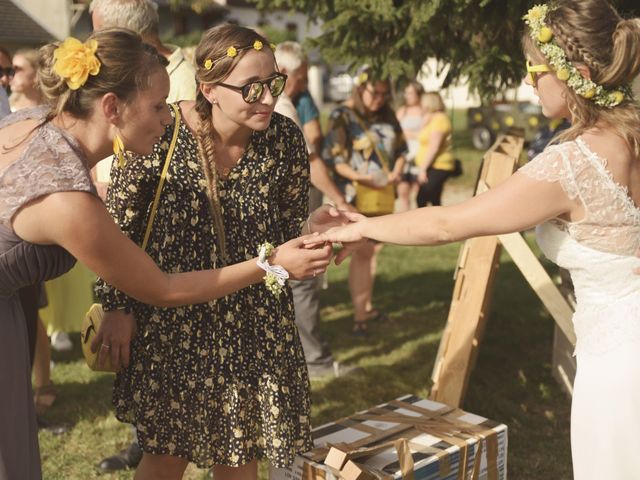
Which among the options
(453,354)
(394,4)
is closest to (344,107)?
(394,4)

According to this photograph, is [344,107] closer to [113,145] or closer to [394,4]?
[394,4]

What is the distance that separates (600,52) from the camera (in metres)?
2.47

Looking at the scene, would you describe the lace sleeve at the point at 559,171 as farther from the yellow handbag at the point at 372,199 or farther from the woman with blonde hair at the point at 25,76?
the yellow handbag at the point at 372,199

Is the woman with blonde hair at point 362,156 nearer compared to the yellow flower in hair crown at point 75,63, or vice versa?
the yellow flower in hair crown at point 75,63

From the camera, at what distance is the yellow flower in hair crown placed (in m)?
2.29

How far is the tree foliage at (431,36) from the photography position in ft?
15.6

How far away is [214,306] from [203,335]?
0.38 ft

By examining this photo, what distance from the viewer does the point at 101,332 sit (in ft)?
9.41

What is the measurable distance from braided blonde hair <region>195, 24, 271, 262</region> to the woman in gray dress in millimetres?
354

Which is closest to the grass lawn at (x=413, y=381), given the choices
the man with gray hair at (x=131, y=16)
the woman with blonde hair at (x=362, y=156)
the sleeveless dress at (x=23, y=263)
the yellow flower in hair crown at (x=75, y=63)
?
the woman with blonde hair at (x=362, y=156)

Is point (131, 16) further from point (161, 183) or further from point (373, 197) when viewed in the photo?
point (373, 197)

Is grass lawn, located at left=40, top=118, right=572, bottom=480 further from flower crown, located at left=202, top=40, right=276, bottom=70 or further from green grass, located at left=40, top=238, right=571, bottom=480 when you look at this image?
flower crown, located at left=202, top=40, right=276, bottom=70

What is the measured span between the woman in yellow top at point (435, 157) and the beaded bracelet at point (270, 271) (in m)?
6.48

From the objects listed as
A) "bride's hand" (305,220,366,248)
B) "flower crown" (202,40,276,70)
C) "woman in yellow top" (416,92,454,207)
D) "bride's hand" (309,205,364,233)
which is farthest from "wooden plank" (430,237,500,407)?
"woman in yellow top" (416,92,454,207)
